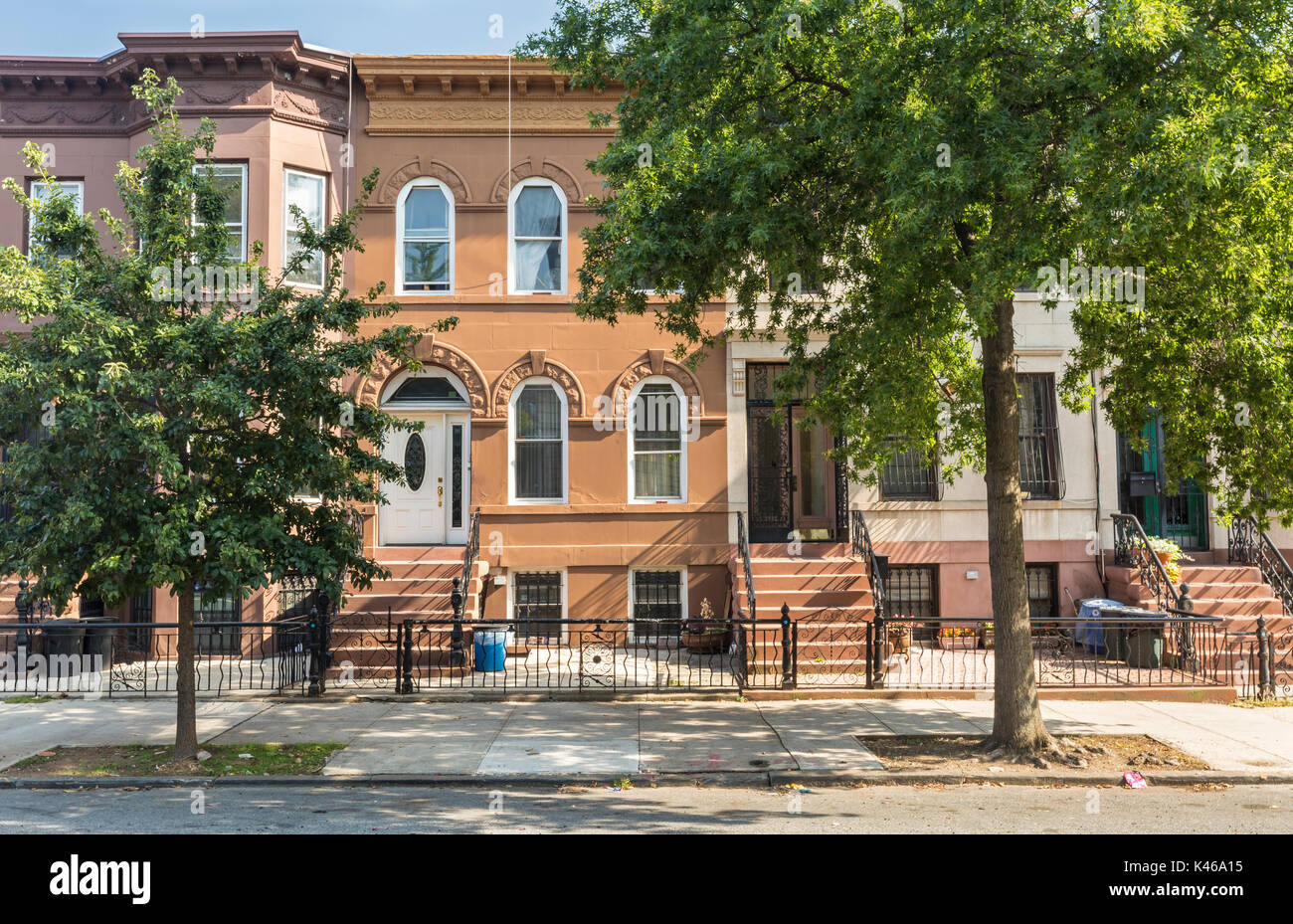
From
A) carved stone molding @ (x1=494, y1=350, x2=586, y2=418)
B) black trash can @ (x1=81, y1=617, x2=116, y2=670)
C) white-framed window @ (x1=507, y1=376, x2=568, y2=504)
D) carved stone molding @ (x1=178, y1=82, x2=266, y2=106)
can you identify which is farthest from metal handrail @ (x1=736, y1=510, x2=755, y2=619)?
carved stone molding @ (x1=178, y1=82, x2=266, y2=106)

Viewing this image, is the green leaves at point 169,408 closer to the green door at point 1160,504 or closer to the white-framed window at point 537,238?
the white-framed window at point 537,238

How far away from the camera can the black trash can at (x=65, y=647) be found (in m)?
15.0

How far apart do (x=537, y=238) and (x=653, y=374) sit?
319 cm

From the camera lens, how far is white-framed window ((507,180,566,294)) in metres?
17.5

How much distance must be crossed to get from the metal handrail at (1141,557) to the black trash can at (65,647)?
54.5 feet

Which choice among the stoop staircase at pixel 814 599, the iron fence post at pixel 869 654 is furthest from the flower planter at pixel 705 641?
the iron fence post at pixel 869 654

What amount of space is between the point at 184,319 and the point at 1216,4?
10.3 metres

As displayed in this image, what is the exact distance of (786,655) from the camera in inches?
508

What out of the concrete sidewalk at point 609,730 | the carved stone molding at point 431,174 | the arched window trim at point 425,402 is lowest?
the concrete sidewalk at point 609,730

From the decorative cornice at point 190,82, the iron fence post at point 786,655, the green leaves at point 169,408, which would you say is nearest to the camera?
the green leaves at point 169,408

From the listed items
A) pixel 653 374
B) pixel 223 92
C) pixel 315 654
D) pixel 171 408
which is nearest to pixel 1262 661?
pixel 653 374

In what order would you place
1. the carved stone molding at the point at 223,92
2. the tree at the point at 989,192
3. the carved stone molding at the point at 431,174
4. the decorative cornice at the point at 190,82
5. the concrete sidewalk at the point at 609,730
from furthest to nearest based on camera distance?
the carved stone molding at the point at 431,174 → the carved stone molding at the point at 223,92 → the decorative cornice at the point at 190,82 → the concrete sidewalk at the point at 609,730 → the tree at the point at 989,192

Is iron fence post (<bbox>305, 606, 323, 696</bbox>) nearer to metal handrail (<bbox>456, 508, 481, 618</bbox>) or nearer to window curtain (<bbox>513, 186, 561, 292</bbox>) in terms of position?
metal handrail (<bbox>456, 508, 481, 618</bbox>)

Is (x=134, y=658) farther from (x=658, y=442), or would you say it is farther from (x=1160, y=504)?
(x=1160, y=504)
